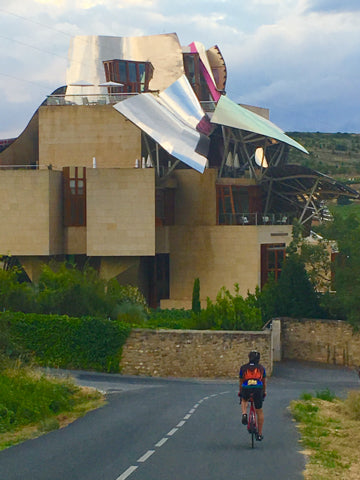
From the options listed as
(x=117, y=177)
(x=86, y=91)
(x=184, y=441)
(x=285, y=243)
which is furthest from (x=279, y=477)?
(x=86, y=91)

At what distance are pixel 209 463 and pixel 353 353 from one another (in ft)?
91.4

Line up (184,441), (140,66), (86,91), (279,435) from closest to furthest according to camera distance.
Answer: (184,441), (279,435), (140,66), (86,91)

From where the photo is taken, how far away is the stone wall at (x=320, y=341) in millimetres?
38281

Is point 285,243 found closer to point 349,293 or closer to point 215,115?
point 215,115

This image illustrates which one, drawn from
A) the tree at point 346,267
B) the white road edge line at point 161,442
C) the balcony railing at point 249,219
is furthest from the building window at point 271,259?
the white road edge line at point 161,442

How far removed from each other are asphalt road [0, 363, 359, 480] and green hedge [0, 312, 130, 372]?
8.71m

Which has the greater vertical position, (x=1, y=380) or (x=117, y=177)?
(x=117, y=177)

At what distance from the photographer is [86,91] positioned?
73625mm

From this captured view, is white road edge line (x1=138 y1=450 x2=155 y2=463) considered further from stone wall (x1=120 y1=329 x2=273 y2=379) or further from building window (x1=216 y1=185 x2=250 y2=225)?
building window (x1=216 y1=185 x2=250 y2=225)

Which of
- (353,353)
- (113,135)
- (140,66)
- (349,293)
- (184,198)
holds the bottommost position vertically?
(353,353)

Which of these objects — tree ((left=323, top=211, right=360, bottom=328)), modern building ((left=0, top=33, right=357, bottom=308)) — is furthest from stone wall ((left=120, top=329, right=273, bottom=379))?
modern building ((left=0, top=33, right=357, bottom=308))

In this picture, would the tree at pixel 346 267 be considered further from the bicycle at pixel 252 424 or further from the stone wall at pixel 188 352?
the bicycle at pixel 252 424

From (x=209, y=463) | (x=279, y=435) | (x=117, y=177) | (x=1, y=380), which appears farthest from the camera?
(x=117, y=177)

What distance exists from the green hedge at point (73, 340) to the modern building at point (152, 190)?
15.4 metres
